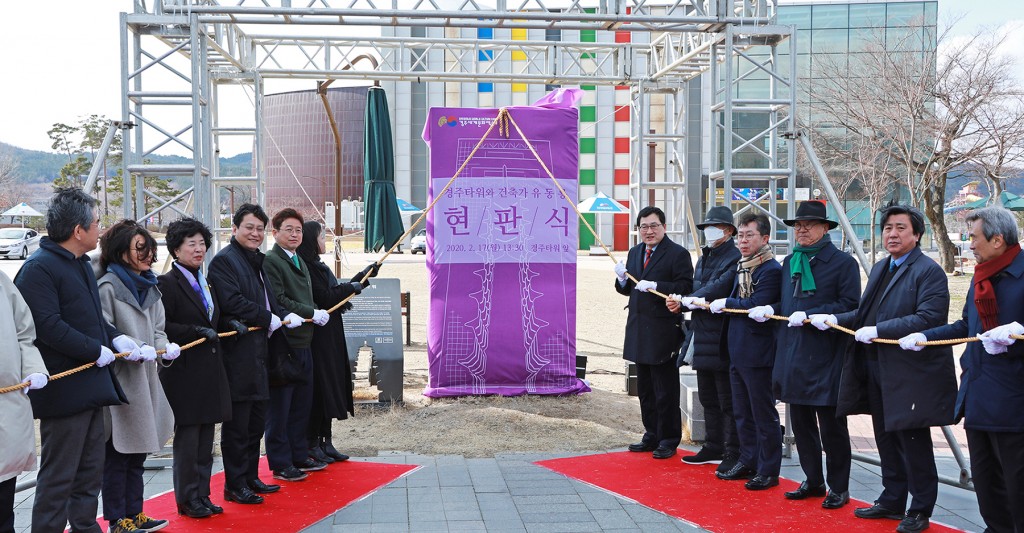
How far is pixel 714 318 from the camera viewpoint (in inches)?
216

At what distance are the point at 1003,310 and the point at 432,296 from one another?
4.83 metres

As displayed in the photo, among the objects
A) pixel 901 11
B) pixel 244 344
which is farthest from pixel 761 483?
pixel 901 11

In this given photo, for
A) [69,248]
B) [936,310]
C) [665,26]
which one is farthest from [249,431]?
[665,26]

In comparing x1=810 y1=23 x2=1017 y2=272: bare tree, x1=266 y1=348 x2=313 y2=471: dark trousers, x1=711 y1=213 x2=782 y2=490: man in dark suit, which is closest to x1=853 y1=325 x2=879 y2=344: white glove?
x1=711 y1=213 x2=782 y2=490: man in dark suit

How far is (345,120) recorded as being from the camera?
4969 centimetres

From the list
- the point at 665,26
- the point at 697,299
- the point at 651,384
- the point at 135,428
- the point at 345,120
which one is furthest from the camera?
the point at 345,120

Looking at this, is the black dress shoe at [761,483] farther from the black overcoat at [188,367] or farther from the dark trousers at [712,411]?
the black overcoat at [188,367]

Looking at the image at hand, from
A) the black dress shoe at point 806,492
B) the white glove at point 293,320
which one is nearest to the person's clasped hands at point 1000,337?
the black dress shoe at point 806,492

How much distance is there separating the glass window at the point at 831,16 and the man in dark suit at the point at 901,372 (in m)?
32.6

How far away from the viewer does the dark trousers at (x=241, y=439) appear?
187 inches

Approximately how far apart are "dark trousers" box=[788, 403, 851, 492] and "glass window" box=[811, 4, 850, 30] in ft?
107

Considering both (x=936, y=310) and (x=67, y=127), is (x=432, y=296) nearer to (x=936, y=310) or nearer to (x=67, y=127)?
(x=936, y=310)

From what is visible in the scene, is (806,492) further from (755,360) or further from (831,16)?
(831,16)

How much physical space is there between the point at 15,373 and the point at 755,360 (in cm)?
384
